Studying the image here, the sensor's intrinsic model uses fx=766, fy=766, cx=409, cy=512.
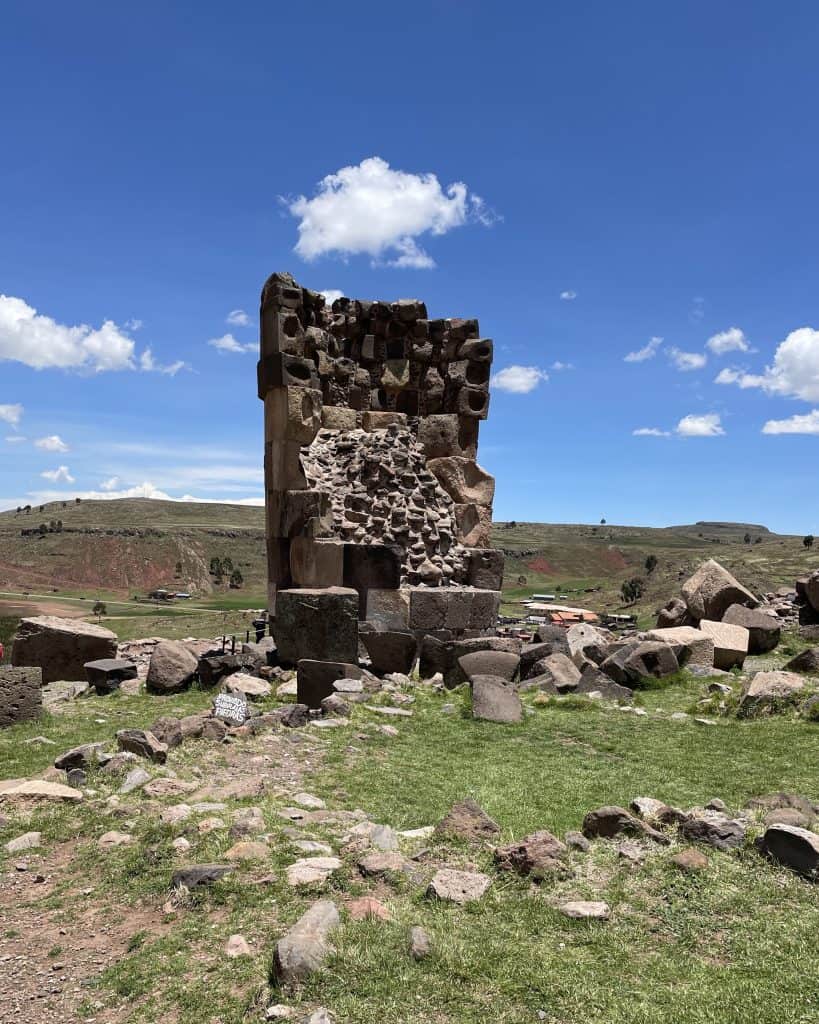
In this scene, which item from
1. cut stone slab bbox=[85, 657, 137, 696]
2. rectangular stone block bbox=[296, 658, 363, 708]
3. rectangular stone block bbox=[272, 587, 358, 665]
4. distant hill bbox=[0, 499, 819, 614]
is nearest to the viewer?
rectangular stone block bbox=[296, 658, 363, 708]

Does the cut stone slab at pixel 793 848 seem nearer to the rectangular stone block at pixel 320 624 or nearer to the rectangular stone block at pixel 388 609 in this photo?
the rectangular stone block at pixel 320 624

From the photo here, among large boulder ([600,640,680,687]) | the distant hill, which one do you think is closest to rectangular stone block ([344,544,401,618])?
large boulder ([600,640,680,687])

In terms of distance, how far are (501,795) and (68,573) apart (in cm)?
7946

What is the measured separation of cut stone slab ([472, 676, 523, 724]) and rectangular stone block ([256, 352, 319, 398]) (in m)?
5.12

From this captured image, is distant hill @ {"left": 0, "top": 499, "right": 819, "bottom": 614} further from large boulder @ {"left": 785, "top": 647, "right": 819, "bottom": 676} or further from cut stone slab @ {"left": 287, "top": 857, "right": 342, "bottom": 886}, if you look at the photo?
cut stone slab @ {"left": 287, "top": 857, "right": 342, "bottom": 886}

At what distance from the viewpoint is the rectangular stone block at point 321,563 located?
10414 millimetres

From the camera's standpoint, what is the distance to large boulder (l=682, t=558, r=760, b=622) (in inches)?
498

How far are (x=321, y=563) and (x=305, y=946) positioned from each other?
24.6 ft

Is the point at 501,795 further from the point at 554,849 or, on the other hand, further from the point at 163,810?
the point at 163,810

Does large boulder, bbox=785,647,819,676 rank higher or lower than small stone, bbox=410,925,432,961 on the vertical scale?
higher

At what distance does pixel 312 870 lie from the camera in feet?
12.6

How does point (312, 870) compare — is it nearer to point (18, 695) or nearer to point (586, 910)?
point (586, 910)

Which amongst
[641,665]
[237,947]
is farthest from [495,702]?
[237,947]

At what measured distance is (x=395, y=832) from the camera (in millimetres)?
4492
